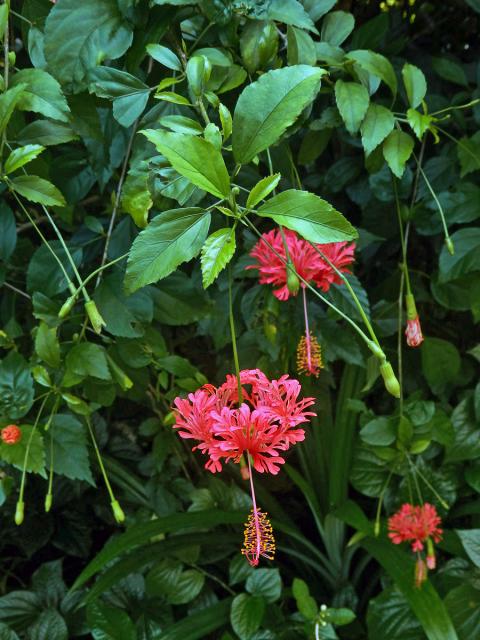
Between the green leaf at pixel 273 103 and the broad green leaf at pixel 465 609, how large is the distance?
0.78 meters

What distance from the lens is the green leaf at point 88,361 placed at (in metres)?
0.70

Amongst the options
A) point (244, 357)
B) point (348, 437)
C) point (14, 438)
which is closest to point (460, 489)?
point (348, 437)

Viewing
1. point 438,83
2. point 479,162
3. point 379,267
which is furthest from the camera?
point 379,267

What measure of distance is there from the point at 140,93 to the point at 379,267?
680 mm

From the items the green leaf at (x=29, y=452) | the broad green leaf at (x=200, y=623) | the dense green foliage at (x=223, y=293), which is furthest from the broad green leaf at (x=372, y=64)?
the broad green leaf at (x=200, y=623)

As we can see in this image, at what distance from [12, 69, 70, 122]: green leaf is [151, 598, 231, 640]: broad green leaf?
722 mm

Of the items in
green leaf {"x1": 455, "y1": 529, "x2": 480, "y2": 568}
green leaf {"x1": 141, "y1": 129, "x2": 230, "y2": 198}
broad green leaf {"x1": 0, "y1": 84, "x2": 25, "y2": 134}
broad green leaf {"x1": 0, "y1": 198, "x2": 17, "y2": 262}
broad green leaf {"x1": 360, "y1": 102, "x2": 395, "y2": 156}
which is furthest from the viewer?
green leaf {"x1": 455, "y1": 529, "x2": 480, "y2": 568}

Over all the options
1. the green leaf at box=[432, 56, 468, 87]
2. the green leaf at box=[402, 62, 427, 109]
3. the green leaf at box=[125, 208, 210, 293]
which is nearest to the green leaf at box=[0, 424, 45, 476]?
the green leaf at box=[125, 208, 210, 293]

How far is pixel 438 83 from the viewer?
1095 millimetres

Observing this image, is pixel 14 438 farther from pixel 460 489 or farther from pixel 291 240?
pixel 460 489

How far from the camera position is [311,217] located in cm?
45

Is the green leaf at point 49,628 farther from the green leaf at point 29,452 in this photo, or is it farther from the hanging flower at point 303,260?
the hanging flower at point 303,260

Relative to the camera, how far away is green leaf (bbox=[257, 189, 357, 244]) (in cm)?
44

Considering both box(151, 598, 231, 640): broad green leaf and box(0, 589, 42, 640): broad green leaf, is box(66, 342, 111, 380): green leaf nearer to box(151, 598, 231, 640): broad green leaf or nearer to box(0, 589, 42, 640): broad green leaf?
box(151, 598, 231, 640): broad green leaf
